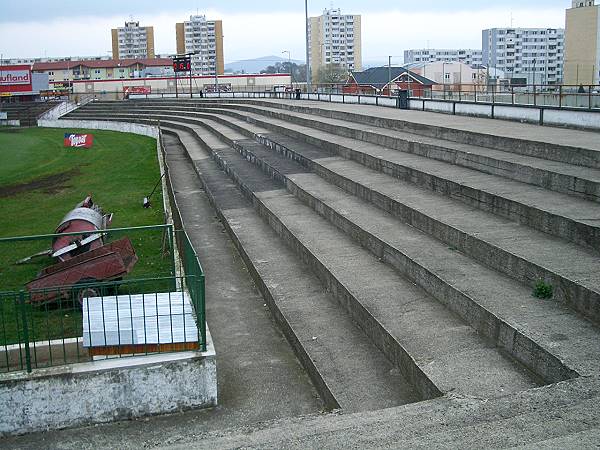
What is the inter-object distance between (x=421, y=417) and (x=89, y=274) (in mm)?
5875

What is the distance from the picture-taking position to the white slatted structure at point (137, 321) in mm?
7477

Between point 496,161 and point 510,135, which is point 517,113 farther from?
point 496,161

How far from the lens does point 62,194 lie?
24.2m

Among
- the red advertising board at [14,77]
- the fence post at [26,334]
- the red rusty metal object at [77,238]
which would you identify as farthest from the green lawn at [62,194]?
the red advertising board at [14,77]

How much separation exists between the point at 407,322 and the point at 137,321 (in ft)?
9.89

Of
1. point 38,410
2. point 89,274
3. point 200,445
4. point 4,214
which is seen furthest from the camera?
point 4,214

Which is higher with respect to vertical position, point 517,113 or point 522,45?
point 522,45

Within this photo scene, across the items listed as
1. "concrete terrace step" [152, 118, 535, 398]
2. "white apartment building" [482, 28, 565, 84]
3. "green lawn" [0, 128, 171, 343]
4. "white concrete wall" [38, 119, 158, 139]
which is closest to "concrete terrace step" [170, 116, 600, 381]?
"concrete terrace step" [152, 118, 535, 398]

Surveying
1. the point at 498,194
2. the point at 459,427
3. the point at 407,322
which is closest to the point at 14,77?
the point at 498,194

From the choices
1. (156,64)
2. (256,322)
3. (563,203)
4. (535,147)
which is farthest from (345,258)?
(156,64)

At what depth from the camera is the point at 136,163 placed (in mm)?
30797

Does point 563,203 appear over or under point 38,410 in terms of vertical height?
over

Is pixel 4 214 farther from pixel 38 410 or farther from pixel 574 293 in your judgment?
pixel 574 293

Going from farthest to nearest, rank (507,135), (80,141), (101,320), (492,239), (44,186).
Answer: (80,141), (44,186), (507,135), (492,239), (101,320)
